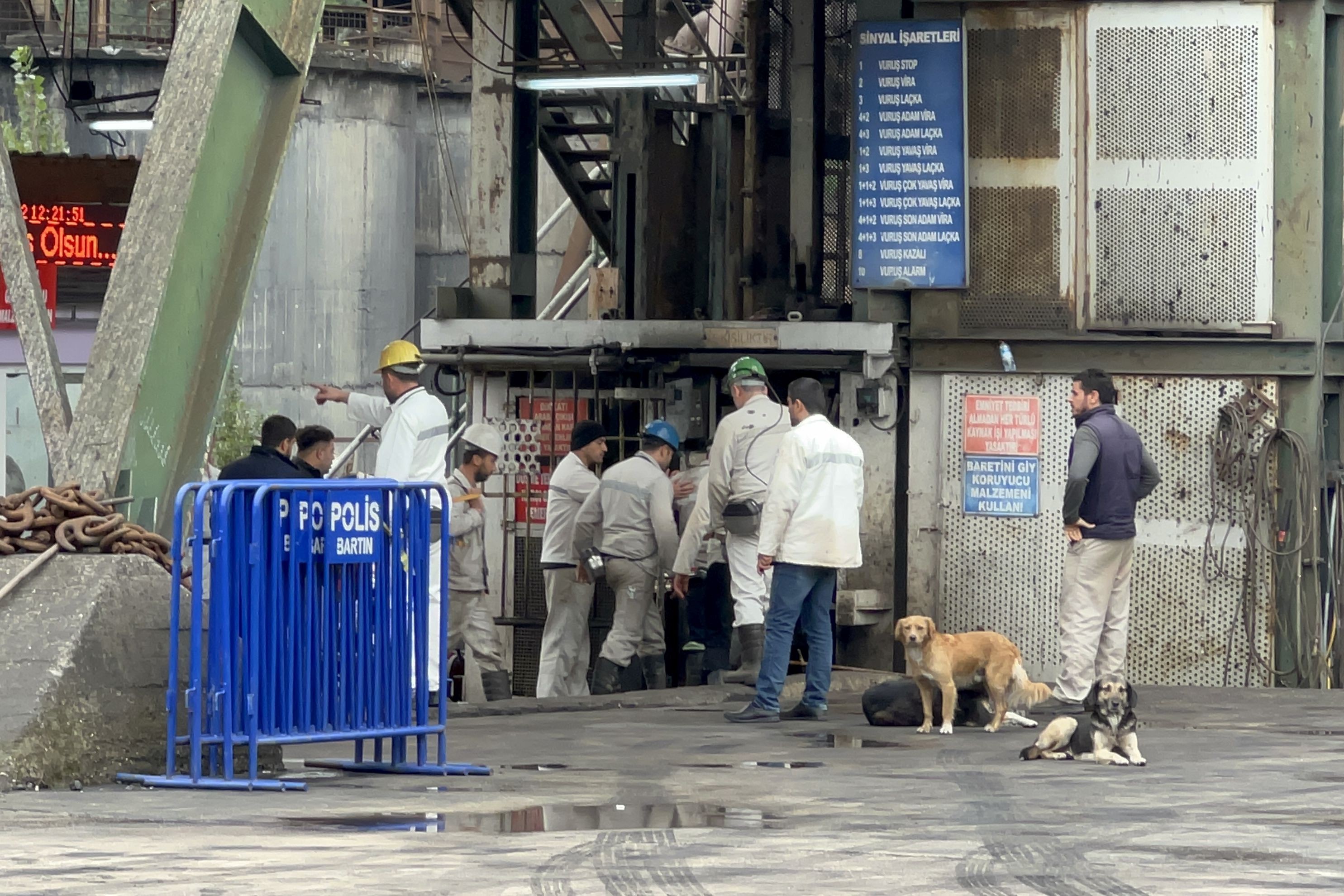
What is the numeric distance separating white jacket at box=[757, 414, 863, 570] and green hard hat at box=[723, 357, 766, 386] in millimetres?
1387

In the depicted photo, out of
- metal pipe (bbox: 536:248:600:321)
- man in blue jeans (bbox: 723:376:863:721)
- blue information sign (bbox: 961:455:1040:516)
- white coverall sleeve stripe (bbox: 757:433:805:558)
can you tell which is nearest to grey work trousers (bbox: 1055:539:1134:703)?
man in blue jeans (bbox: 723:376:863:721)

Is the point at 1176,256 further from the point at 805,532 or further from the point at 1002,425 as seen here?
the point at 805,532

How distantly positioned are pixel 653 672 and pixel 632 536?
111 cm

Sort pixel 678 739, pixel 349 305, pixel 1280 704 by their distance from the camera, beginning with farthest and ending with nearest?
1. pixel 349 305
2. pixel 1280 704
3. pixel 678 739

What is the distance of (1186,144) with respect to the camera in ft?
47.0

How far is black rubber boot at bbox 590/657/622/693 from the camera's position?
14672 mm

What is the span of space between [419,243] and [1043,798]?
97.8ft

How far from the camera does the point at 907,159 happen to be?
14.5m

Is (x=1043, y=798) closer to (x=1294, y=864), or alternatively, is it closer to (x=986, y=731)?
(x=1294, y=864)

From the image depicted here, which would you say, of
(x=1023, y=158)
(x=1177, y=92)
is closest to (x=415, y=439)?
(x=1023, y=158)

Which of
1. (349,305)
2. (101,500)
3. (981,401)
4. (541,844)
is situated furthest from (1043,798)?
(349,305)

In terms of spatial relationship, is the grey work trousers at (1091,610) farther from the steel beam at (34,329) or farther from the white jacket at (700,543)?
the steel beam at (34,329)

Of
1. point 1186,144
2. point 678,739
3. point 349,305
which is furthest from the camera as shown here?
point 349,305

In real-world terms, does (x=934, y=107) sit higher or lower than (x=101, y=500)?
higher
